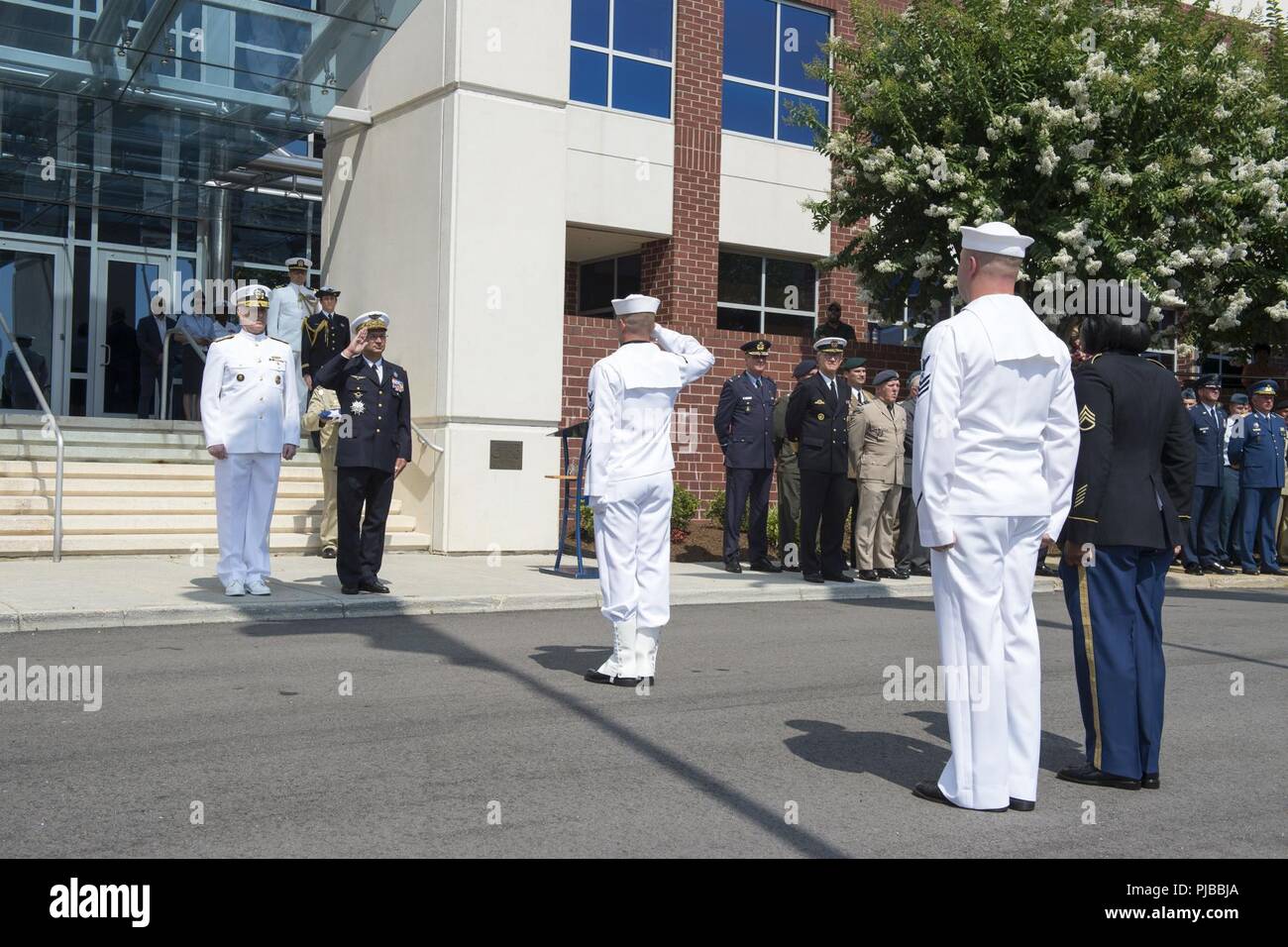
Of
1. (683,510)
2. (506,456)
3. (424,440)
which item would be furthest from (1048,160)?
(424,440)

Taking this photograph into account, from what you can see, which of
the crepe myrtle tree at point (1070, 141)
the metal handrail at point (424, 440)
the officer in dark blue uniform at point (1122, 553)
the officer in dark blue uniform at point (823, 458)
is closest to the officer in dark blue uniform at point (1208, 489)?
the crepe myrtle tree at point (1070, 141)

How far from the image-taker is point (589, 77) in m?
20.1

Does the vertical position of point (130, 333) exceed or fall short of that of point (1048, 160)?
it falls short

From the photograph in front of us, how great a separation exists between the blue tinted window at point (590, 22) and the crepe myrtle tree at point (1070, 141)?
4.09 m

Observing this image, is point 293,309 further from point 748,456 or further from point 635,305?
point 635,305

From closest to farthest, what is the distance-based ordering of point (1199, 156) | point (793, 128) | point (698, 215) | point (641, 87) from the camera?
1. point (1199, 156)
2. point (641, 87)
3. point (698, 215)
4. point (793, 128)

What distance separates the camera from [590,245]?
21.7 metres

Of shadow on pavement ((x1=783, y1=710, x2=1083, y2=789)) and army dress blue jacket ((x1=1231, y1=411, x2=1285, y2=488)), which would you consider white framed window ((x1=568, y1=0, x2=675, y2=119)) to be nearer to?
army dress blue jacket ((x1=1231, y1=411, x2=1285, y2=488))

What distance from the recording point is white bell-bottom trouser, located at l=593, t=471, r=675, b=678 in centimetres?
782

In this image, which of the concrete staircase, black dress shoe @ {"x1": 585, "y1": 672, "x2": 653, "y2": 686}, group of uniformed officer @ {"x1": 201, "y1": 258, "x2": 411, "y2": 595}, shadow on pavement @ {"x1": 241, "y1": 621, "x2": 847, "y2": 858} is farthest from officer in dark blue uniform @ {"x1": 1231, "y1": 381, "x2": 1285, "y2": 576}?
black dress shoe @ {"x1": 585, "y1": 672, "x2": 653, "y2": 686}

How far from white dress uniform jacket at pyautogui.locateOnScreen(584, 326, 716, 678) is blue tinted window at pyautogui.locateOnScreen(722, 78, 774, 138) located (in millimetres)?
14355

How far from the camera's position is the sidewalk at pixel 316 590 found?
381 inches

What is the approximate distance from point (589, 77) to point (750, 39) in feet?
10.4

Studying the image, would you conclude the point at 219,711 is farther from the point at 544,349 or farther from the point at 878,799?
the point at 544,349
